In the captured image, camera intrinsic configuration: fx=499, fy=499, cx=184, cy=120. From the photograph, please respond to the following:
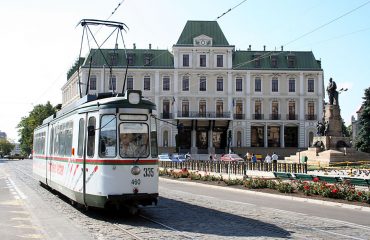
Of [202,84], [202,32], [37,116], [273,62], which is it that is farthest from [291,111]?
[37,116]

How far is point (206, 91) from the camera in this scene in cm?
7681

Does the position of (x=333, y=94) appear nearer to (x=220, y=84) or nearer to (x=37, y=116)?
→ (x=220, y=84)

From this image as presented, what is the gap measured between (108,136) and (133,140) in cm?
65

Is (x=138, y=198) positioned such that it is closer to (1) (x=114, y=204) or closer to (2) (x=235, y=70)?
(1) (x=114, y=204)

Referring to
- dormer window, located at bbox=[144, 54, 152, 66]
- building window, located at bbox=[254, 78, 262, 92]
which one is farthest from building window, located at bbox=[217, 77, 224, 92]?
dormer window, located at bbox=[144, 54, 152, 66]

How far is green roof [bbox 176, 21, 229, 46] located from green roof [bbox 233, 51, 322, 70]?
3.81 metres

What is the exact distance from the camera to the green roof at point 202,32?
76.2m

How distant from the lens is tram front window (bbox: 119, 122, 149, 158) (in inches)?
504

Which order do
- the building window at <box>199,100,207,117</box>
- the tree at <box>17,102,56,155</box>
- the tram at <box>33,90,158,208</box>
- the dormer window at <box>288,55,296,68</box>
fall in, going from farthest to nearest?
the tree at <box>17,102,56,155</box>
the dormer window at <box>288,55,296,68</box>
the building window at <box>199,100,207,117</box>
the tram at <box>33,90,158,208</box>

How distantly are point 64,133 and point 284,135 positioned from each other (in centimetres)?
6339

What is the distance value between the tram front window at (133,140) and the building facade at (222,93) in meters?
62.3

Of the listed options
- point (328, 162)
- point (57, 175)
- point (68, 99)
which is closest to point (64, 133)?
point (57, 175)

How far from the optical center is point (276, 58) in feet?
258

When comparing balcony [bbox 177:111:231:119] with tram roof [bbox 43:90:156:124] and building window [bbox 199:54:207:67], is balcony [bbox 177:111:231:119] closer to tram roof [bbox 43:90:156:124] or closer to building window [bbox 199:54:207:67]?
building window [bbox 199:54:207:67]
